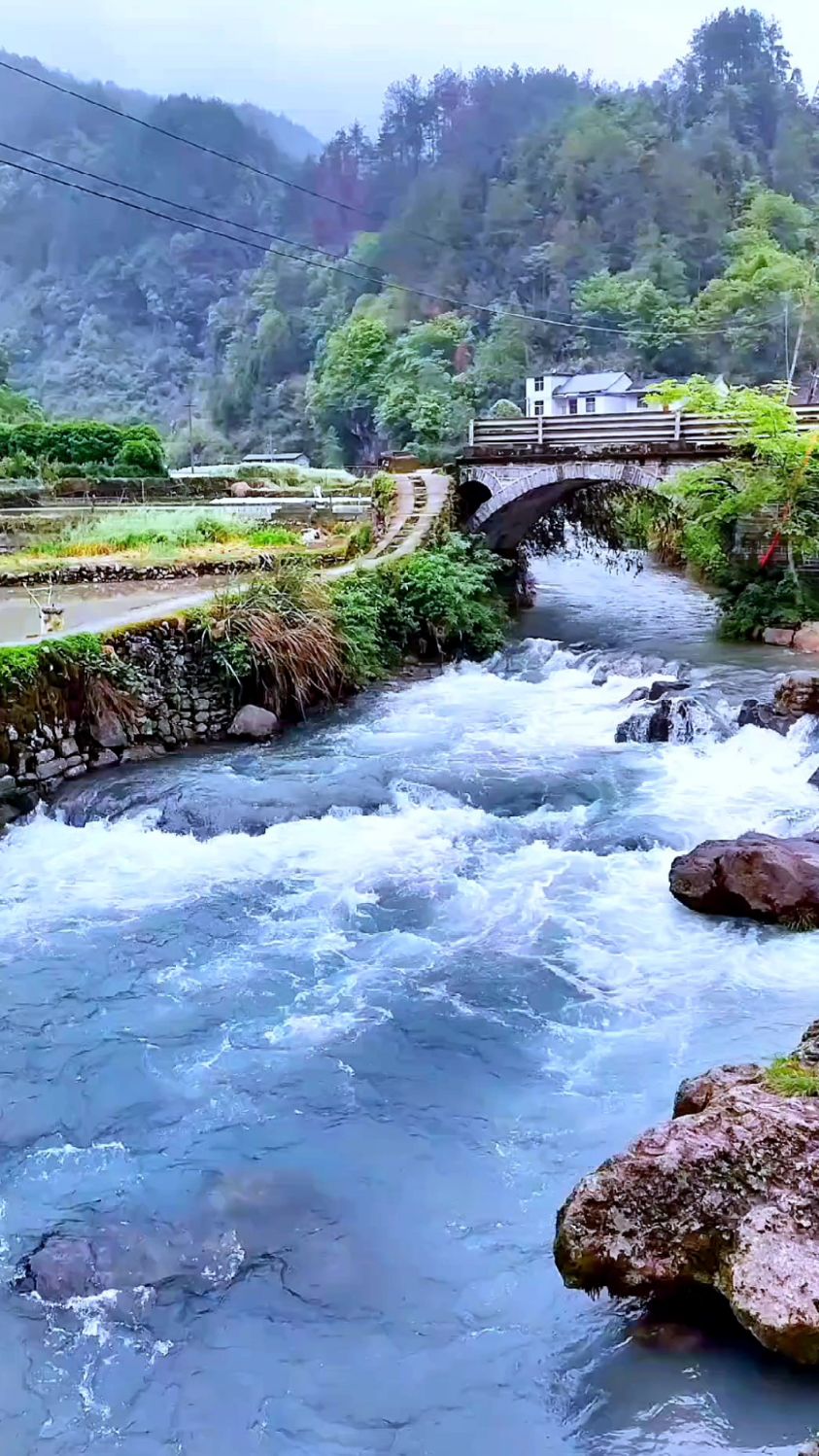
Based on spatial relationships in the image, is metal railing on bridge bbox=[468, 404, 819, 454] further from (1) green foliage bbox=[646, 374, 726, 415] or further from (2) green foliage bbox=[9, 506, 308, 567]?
(2) green foliage bbox=[9, 506, 308, 567]

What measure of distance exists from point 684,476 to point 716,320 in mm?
45335

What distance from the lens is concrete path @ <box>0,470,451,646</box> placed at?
15.5 metres

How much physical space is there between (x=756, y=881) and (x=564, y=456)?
13982 mm

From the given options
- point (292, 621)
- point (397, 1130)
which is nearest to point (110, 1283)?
point (397, 1130)

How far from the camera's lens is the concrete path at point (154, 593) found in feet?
50.9

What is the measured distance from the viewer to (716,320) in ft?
199

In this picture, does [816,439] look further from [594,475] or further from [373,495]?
[373,495]

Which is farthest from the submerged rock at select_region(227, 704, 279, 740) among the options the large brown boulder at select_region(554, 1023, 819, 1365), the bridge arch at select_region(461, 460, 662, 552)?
the large brown boulder at select_region(554, 1023, 819, 1365)

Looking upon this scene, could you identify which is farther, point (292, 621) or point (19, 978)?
point (292, 621)

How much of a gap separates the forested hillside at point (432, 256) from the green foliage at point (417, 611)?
12101 mm

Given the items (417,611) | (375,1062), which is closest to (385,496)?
(417,611)

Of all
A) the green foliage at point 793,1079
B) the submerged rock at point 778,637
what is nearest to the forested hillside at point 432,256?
the submerged rock at point 778,637

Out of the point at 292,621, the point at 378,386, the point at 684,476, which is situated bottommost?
the point at 292,621

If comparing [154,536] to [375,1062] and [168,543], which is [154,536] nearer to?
[168,543]
